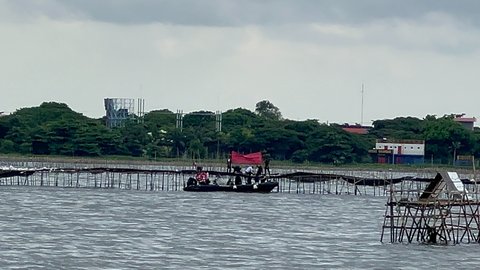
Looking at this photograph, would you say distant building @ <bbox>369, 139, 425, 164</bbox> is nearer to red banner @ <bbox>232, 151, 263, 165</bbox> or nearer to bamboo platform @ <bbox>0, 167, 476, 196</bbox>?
bamboo platform @ <bbox>0, 167, 476, 196</bbox>

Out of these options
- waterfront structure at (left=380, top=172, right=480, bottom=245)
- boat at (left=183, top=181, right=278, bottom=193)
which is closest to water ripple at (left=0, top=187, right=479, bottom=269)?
waterfront structure at (left=380, top=172, right=480, bottom=245)

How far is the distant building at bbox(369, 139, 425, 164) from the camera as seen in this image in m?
161

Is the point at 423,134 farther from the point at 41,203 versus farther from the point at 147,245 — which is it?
the point at 147,245

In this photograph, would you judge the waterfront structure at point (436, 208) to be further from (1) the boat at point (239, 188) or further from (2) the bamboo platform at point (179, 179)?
(1) the boat at point (239, 188)

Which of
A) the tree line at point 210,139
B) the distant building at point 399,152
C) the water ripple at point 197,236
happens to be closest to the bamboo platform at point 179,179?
the water ripple at point 197,236

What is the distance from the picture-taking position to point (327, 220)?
65.4 metres

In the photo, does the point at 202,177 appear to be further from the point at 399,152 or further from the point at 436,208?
the point at 399,152

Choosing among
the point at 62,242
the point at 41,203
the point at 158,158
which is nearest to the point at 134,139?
the point at 158,158

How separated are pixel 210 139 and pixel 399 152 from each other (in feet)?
74.1

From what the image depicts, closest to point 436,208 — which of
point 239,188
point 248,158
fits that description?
point 239,188

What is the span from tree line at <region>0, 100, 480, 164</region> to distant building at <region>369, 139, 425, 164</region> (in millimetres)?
1472

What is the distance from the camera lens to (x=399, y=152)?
529 ft

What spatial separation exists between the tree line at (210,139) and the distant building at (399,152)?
4.83 ft

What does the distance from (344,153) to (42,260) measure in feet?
367
